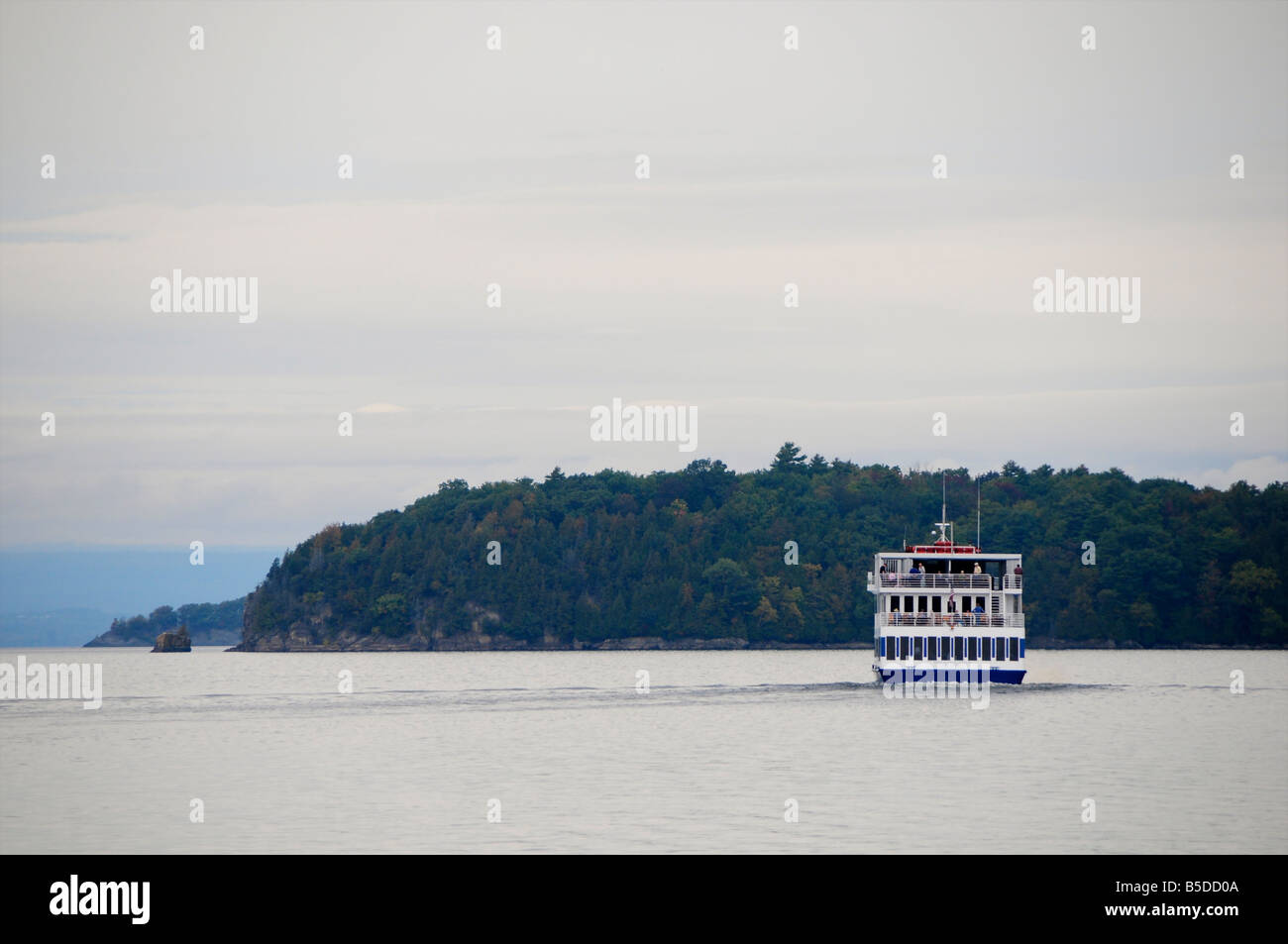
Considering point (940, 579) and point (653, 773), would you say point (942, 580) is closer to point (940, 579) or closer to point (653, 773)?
point (940, 579)

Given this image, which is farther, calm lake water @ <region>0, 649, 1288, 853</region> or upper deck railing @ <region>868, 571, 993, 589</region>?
upper deck railing @ <region>868, 571, 993, 589</region>

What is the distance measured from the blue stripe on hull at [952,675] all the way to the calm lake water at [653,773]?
5.03 feet

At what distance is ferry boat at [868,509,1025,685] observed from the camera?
289ft

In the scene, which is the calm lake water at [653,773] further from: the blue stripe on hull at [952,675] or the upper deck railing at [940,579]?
the upper deck railing at [940,579]

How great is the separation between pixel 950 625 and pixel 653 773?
38500 millimetres

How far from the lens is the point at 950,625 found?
87.9 meters

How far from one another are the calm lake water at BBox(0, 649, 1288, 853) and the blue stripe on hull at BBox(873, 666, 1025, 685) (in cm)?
153

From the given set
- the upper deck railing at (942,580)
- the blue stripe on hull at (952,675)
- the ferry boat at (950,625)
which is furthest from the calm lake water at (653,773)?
the upper deck railing at (942,580)

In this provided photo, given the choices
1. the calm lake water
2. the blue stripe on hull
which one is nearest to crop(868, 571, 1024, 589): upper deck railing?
the blue stripe on hull

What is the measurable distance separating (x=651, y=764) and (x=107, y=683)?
82545 mm

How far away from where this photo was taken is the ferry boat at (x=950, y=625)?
8812 centimetres

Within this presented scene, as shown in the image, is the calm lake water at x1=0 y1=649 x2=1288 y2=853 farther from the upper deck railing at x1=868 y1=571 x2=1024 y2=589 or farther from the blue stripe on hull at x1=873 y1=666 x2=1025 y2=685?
the upper deck railing at x1=868 y1=571 x2=1024 y2=589
